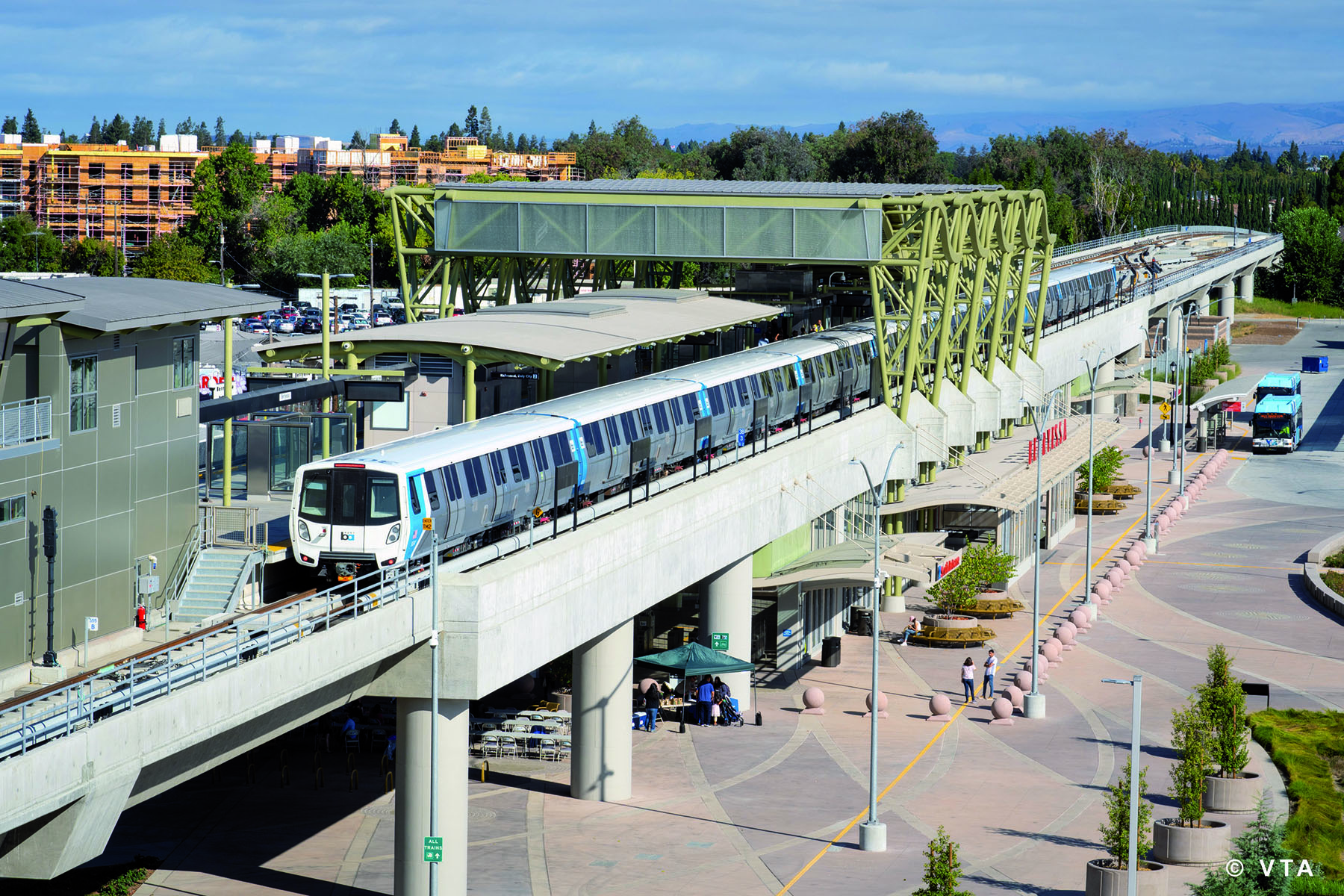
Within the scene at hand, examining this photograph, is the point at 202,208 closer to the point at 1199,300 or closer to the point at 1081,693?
the point at 1199,300

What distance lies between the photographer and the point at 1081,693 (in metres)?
51.6

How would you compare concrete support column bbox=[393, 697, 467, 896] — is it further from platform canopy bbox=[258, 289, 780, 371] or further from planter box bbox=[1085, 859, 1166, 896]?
platform canopy bbox=[258, 289, 780, 371]

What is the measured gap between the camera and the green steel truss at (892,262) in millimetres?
61094

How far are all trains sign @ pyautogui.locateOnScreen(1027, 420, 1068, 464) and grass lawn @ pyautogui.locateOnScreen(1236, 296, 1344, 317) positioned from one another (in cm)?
10854

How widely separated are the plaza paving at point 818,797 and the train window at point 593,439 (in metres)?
8.47

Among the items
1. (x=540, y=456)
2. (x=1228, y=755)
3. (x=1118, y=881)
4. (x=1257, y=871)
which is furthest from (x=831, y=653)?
(x=1257, y=871)

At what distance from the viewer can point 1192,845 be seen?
36125 millimetres

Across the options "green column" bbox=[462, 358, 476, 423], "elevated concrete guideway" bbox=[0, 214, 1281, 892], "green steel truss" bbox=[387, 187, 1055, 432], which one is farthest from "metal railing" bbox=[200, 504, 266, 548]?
"green steel truss" bbox=[387, 187, 1055, 432]

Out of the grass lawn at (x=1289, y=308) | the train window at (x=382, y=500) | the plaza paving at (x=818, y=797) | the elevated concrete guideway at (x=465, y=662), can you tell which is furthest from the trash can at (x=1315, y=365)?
the train window at (x=382, y=500)

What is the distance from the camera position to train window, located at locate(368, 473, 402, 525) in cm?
3219

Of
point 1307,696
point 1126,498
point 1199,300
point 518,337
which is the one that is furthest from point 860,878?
point 1199,300

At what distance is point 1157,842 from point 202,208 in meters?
140

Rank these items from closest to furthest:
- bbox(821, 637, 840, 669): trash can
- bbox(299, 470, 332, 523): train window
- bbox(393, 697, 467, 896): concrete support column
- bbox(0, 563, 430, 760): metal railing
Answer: bbox(0, 563, 430, 760): metal railing < bbox(393, 697, 467, 896): concrete support column < bbox(299, 470, 332, 523): train window < bbox(821, 637, 840, 669): trash can

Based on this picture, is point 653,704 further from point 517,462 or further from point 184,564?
point 184,564
